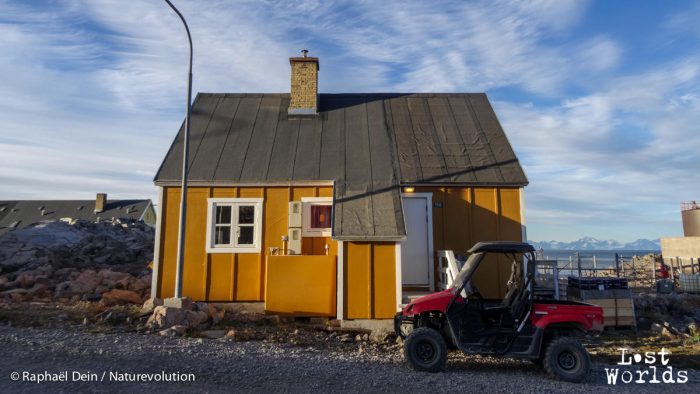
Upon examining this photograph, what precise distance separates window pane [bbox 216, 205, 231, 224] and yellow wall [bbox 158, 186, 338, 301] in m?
0.35

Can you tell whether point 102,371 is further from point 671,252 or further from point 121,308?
point 671,252

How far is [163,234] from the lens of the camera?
1145 centimetres

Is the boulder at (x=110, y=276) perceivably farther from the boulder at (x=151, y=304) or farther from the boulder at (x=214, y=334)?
the boulder at (x=214, y=334)

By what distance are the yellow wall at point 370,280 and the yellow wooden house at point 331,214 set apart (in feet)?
0.08

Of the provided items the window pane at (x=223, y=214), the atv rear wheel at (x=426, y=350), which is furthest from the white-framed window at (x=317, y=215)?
the atv rear wheel at (x=426, y=350)

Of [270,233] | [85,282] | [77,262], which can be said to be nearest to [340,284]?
[270,233]

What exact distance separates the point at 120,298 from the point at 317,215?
20.4ft

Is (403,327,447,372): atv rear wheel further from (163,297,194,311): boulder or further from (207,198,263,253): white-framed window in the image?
(207,198,263,253): white-framed window

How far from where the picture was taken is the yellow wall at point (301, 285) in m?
10.4

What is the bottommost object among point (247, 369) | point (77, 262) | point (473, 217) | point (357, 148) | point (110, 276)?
point (247, 369)

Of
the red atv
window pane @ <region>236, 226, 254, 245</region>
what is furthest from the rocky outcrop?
the red atv

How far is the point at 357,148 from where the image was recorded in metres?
13.0

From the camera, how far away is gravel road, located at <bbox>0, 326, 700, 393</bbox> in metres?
5.95

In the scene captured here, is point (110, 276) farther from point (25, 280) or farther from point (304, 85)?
point (304, 85)
